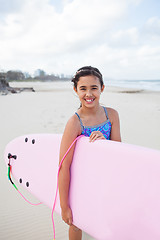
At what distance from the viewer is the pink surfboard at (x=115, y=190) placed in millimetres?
1120

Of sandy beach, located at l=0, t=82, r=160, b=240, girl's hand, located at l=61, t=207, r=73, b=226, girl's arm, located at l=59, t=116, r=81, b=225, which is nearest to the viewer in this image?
girl's arm, located at l=59, t=116, r=81, b=225

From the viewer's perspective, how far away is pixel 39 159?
1.74 metres

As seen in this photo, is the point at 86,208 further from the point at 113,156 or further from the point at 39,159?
the point at 39,159

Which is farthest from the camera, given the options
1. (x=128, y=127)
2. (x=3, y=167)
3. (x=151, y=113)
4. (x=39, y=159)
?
(x=151, y=113)

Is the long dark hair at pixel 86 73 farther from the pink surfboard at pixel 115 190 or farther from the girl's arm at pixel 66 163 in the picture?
the pink surfboard at pixel 115 190

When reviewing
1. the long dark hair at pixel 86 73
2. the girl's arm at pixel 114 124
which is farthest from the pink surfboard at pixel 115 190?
the long dark hair at pixel 86 73

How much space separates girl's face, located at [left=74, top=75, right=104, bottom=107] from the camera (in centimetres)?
128

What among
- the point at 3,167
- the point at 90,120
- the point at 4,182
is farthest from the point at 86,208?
the point at 3,167

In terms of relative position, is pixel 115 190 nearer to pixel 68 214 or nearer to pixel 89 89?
pixel 68 214

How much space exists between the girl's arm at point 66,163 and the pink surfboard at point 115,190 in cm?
5

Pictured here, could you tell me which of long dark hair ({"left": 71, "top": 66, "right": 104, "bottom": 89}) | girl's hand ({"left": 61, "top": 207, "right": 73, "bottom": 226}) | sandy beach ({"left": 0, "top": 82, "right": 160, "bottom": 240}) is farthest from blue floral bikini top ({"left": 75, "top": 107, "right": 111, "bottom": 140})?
sandy beach ({"left": 0, "top": 82, "right": 160, "bottom": 240})

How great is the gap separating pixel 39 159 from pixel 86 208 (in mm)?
597

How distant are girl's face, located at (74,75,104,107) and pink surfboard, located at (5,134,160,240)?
0.82 feet

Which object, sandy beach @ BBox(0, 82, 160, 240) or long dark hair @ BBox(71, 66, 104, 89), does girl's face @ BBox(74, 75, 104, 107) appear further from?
sandy beach @ BBox(0, 82, 160, 240)
